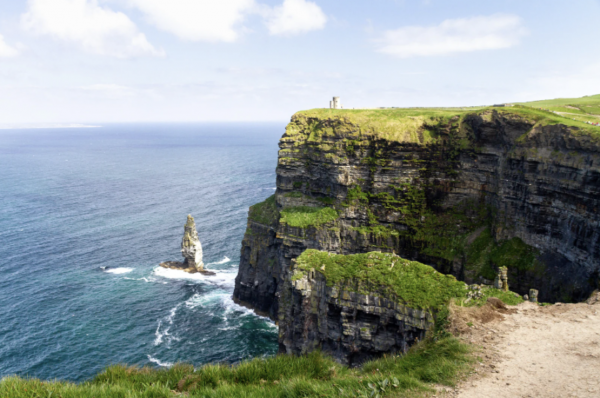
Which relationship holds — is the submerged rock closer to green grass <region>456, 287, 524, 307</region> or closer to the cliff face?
the cliff face

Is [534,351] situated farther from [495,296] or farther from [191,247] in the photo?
[191,247]

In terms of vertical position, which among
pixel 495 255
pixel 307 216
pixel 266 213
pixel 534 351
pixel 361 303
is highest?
pixel 307 216

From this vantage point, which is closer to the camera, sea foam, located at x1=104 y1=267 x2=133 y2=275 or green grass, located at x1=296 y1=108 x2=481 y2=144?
green grass, located at x1=296 y1=108 x2=481 y2=144

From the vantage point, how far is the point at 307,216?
229ft

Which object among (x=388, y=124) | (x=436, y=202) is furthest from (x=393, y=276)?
(x=388, y=124)

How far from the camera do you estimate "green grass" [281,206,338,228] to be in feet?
221

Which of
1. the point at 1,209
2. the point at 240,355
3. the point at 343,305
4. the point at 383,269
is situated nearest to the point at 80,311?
the point at 240,355

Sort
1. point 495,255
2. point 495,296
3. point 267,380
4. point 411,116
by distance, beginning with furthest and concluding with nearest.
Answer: point 411,116 → point 495,255 → point 495,296 → point 267,380

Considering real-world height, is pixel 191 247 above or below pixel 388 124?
below

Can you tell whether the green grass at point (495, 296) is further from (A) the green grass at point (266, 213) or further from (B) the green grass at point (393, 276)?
(A) the green grass at point (266, 213)

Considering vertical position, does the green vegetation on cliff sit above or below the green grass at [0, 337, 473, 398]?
below

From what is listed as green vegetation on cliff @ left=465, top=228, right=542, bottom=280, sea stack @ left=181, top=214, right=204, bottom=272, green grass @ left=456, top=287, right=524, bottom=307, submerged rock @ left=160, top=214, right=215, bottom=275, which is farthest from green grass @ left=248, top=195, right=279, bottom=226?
green grass @ left=456, top=287, right=524, bottom=307

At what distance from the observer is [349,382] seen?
752 inches

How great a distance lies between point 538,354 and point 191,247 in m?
73.2
